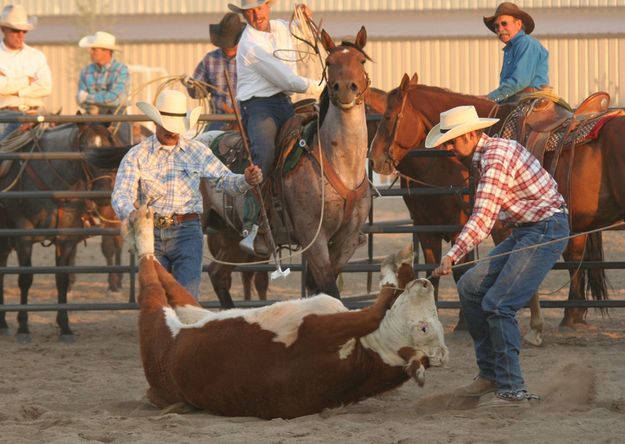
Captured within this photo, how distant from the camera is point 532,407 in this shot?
6.14 meters

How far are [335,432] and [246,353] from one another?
0.57 m

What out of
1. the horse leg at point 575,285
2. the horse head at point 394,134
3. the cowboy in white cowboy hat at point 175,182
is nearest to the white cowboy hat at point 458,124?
the cowboy in white cowboy hat at point 175,182

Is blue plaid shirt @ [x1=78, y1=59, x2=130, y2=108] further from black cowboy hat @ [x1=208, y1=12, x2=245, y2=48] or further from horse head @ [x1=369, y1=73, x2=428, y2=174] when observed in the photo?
horse head @ [x1=369, y1=73, x2=428, y2=174]

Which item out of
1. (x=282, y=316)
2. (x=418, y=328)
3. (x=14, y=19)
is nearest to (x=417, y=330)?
(x=418, y=328)

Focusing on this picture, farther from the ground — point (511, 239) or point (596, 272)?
point (511, 239)

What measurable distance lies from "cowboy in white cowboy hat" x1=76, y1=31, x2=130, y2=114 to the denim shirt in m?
3.88

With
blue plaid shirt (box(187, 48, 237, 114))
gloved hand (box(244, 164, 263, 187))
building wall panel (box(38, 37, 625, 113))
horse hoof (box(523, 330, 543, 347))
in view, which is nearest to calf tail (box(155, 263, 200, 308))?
gloved hand (box(244, 164, 263, 187))

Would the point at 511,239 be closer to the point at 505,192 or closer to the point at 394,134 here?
the point at 505,192

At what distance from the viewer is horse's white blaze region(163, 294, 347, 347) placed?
5.69 metres

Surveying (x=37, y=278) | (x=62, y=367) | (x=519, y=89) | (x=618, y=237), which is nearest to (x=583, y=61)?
(x=618, y=237)

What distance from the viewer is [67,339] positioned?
9594mm

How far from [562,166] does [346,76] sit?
5.52 feet

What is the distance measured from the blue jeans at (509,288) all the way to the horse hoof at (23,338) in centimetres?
441

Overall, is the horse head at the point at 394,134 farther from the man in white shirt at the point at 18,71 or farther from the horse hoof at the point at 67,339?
the man in white shirt at the point at 18,71
